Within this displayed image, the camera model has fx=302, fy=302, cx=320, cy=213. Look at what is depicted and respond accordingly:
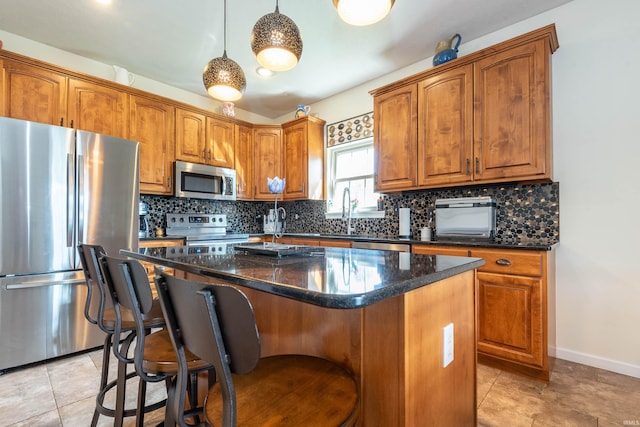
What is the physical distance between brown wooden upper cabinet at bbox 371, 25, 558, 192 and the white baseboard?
1.34m

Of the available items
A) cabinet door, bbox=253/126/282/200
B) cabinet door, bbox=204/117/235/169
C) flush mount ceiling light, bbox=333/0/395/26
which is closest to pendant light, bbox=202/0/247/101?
flush mount ceiling light, bbox=333/0/395/26

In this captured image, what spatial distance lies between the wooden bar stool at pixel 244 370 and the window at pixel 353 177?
2784 mm

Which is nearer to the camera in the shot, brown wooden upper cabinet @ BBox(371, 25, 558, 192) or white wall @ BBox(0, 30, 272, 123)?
brown wooden upper cabinet @ BBox(371, 25, 558, 192)

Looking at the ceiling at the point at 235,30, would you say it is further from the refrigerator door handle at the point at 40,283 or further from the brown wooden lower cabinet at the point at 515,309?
the refrigerator door handle at the point at 40,283

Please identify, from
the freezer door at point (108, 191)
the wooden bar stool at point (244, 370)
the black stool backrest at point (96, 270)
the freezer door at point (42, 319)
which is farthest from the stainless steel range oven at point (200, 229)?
the wooden bar stool at point (244, 370)

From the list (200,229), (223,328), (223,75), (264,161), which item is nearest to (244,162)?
(264,161)

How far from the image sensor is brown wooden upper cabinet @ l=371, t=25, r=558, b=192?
2.21 metres

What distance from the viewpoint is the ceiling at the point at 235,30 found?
2.42 meters

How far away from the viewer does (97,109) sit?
292 centimetres

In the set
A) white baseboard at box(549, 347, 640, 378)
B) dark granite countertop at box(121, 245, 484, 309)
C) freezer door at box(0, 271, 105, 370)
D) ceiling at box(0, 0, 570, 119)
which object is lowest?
white baseboard at box(549, 347, 640, 378)

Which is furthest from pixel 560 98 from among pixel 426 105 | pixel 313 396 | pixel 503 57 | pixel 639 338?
pixel 313 396

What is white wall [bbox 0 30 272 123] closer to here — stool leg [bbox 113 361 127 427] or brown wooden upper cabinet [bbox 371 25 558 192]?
brown wooden upper cabinet [bbox 371 25 558 192]

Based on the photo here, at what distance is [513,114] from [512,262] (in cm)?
113

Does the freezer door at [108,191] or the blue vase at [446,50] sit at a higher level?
the blue vase at [446,50]
